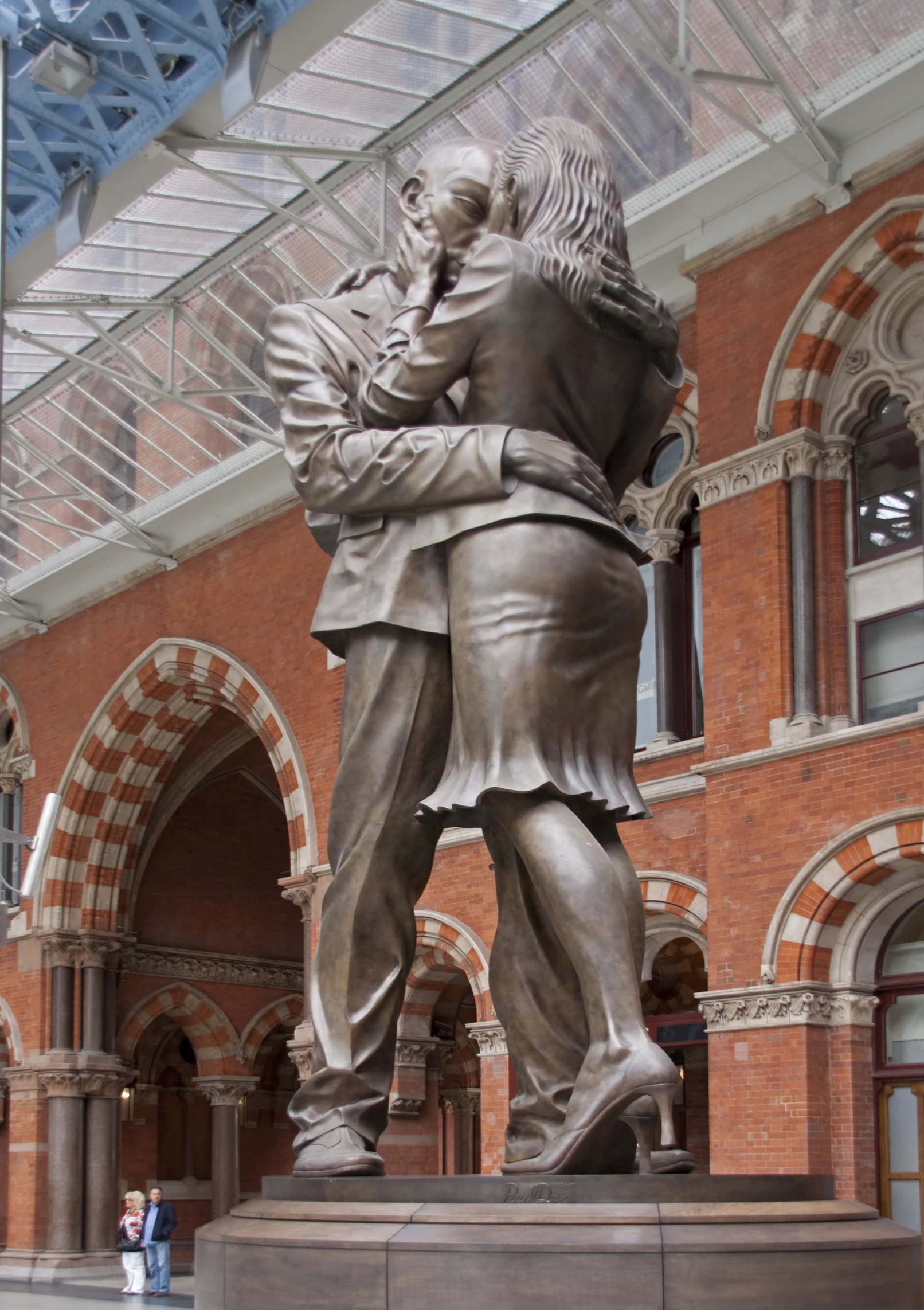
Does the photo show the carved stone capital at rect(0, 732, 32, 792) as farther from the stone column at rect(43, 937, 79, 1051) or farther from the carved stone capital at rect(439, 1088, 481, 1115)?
the carved stone capital at rect(439, 1088, 481, 1115)

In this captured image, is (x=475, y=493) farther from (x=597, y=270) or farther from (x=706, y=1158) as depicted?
(x=706, y=1158)

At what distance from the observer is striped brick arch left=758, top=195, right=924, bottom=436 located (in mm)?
12031

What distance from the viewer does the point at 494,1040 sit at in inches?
563

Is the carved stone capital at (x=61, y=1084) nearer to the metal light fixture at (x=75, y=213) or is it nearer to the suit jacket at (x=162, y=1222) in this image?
the suit jacket at (x=162, y=1222)

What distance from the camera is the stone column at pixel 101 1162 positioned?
1948 centimetres

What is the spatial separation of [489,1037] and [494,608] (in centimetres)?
1161

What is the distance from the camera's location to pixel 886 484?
481 inches

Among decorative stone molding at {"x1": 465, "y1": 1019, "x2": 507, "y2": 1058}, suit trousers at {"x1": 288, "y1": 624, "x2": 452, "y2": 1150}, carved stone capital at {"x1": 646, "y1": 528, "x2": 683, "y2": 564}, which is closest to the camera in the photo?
suit trousers at {"x1": 288, "y1": 624, "x2": 452, "y2": 1150}

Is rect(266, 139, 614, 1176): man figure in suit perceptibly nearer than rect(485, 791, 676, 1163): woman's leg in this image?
No

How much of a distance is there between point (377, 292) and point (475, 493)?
71 centimetres

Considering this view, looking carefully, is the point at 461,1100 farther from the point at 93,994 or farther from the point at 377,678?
the point at 377,678

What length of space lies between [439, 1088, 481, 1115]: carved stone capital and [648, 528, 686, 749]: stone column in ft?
47.8

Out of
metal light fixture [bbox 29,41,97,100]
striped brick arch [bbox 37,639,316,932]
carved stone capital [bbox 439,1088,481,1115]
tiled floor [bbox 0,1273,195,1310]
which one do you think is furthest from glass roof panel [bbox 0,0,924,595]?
carved stone capital [bbox 439,1088,481,1115]
